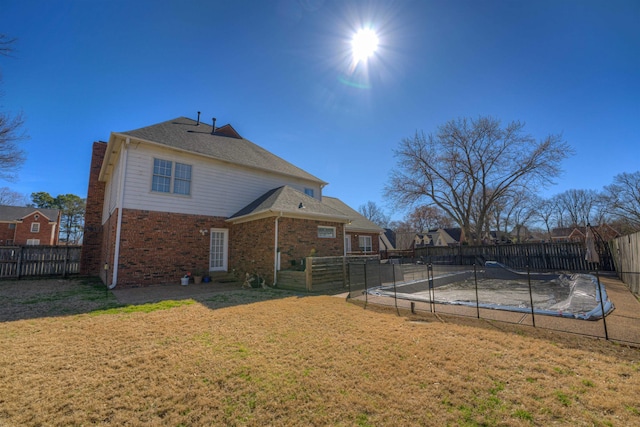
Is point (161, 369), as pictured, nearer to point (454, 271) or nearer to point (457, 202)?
point (454, 271)

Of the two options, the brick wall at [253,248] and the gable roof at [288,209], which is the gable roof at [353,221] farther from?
the brick wall at [253,248]

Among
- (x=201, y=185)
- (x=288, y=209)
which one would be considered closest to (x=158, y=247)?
(x=201, y=185)

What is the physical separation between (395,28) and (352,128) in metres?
5.14

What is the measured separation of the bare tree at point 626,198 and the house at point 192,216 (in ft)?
147

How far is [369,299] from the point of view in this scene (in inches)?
315

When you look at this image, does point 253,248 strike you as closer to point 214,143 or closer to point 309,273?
point 309,273

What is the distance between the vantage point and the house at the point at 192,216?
10484 millimetres

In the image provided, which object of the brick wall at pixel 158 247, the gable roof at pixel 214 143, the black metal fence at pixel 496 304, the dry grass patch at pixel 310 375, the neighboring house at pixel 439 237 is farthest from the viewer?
the neighboring house at pixel 439 237

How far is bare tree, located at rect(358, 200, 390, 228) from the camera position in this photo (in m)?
61.3

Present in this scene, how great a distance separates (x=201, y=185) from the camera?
12.5 m

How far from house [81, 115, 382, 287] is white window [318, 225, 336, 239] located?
5cm

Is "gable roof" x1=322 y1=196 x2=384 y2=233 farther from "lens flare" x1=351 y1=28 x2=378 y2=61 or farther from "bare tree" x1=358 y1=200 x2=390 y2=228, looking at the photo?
"bare tree" x1=358 y1=200 x2=390 y2=228

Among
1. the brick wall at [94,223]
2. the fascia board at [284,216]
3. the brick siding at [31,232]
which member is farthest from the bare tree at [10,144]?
the brick siding at [31,232]

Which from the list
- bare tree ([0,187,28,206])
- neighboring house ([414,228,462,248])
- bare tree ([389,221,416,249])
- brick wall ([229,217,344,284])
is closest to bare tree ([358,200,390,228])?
bare tree ([389,221,416,249])
